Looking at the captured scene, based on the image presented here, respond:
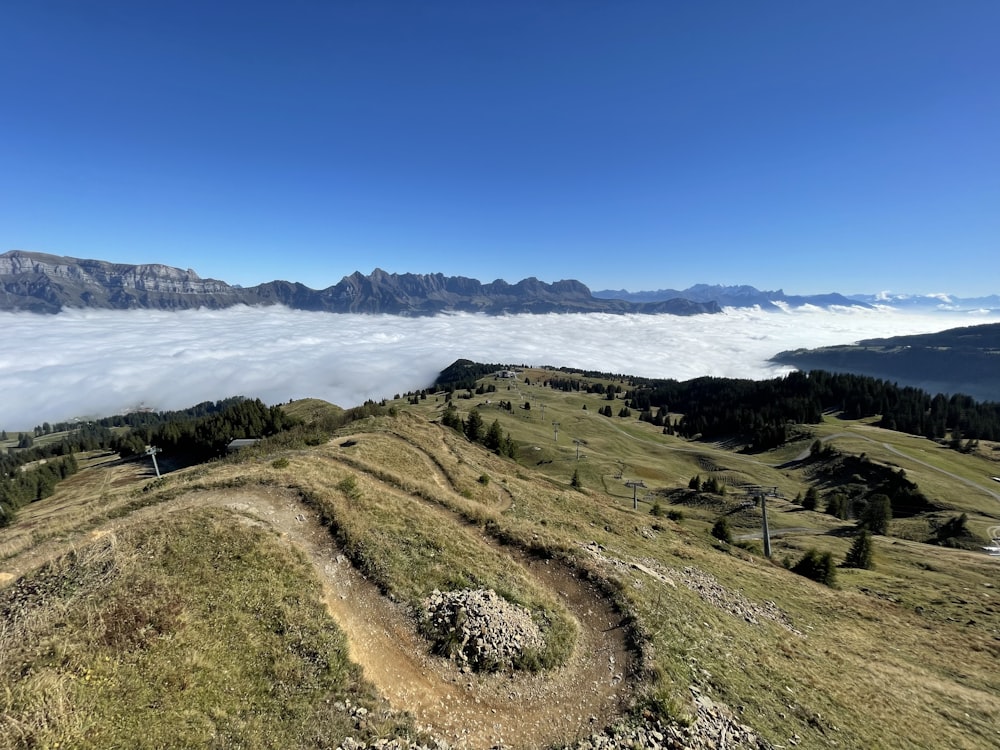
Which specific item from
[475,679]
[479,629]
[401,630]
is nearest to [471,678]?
[475,679]

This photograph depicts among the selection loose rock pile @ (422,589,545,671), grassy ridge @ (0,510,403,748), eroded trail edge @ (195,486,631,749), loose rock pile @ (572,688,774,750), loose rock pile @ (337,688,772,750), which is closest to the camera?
grassy ridge @ (0,510,403,748)

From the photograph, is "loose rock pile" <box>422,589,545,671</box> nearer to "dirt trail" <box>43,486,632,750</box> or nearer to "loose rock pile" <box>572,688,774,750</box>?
"dirt trail" <box>43,486,632,750</box>

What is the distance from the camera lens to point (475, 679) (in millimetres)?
19516

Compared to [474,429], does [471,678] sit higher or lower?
higher

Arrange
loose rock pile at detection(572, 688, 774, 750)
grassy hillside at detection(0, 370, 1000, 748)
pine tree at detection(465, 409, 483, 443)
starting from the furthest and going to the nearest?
pine tree at detection(465, 409, 483, 443)
loose rock pile at detection(572, 688, 774, 750)
grassy hillside at detection(0, 370, 1000, 748)

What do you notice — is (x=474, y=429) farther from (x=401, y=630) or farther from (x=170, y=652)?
(x=170, y=652)

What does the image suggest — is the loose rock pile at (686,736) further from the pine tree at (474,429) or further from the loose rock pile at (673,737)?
the pine tree at (474,429)

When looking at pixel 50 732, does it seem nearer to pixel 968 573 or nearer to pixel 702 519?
pixel 968 573

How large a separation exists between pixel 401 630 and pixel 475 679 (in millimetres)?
4549

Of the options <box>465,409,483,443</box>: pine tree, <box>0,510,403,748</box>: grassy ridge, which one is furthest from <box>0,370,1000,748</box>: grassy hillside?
<box>465,409,483,443</box>: pine tree

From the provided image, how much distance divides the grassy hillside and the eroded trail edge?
10 centimetres

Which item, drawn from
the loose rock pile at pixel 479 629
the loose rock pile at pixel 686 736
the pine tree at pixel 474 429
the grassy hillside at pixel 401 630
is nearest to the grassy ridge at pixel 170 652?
the grassy hillside at pixel 401 630

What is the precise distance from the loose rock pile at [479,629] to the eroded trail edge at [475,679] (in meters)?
0.65

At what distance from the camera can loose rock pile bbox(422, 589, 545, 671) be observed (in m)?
20.5
